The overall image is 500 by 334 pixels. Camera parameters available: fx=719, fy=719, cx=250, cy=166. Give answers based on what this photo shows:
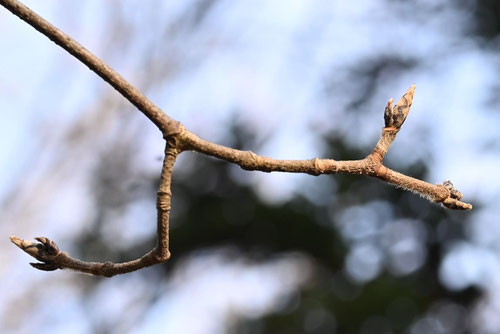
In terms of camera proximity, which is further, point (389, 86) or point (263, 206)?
point (389, 86)

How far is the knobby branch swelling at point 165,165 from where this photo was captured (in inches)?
29.1

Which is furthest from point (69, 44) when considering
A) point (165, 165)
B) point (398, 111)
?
point (398, 111)

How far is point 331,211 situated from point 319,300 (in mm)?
621

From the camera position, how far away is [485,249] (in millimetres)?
4246

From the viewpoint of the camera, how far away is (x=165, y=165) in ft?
2.66

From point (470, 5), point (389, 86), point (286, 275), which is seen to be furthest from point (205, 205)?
point (470, 5)

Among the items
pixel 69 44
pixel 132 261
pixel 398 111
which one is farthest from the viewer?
pixel 398 111

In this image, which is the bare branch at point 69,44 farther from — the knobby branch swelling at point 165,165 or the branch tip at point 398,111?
the branch tip at point 398,111

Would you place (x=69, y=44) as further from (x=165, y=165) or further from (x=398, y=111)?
(x=398, y=111)

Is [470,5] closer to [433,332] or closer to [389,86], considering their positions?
[389,86]

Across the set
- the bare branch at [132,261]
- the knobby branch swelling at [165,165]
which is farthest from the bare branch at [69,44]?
the bare branch at [132,261]

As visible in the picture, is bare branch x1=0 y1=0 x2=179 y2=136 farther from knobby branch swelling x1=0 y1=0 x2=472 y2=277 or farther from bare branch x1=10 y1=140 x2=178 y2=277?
bare branch x1=10 y1=140 x2=178 y2=277

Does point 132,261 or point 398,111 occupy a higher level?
point 398,111

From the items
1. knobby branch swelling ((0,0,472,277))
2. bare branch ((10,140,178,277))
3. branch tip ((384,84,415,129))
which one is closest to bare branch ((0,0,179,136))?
knobby branch swelling ((0,0,472,277))
